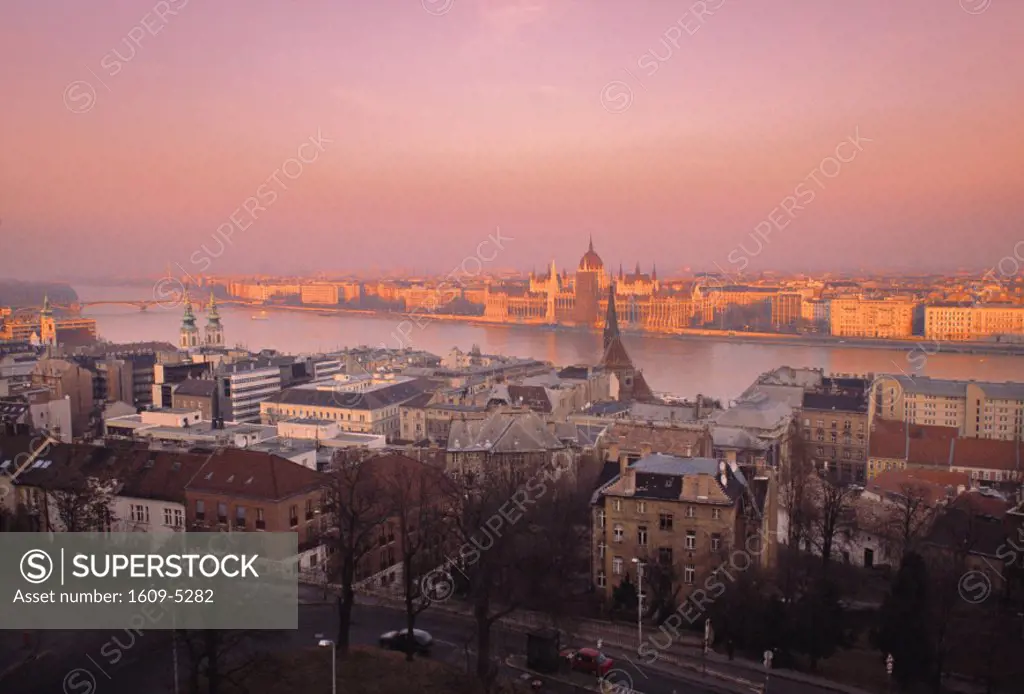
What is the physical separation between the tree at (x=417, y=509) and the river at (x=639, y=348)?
15704mm

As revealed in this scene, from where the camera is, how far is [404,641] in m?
5.84

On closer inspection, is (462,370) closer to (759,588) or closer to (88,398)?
(88,398)

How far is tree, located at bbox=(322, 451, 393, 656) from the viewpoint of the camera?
5458 mm

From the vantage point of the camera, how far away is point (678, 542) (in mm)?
7230

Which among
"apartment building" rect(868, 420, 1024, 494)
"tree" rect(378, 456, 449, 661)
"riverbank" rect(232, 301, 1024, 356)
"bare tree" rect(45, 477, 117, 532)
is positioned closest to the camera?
"tree" rect(378, 456, 449, 661)

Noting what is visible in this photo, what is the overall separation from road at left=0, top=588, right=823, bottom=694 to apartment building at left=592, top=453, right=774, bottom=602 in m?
1.27

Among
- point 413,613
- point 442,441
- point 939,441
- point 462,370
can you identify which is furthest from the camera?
point 462,370

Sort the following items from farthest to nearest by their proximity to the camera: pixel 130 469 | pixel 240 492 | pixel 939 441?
1. pixel 939 441
2. pixel 130 469
3. pixel 240 492

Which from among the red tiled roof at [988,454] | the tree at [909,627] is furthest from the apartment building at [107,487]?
the red tiled roof at [988,454]

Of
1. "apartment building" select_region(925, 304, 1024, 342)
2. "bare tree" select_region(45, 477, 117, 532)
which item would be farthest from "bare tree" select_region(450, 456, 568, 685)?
"apartment building" select_region(925, 304, 1024, 342)

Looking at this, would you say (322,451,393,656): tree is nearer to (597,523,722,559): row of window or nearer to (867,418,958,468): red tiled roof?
(597,523,722,559): row of window

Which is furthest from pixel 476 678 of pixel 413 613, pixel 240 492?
pixel 240 492

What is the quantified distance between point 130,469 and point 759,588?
222 inches

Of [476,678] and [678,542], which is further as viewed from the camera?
[678,542]
